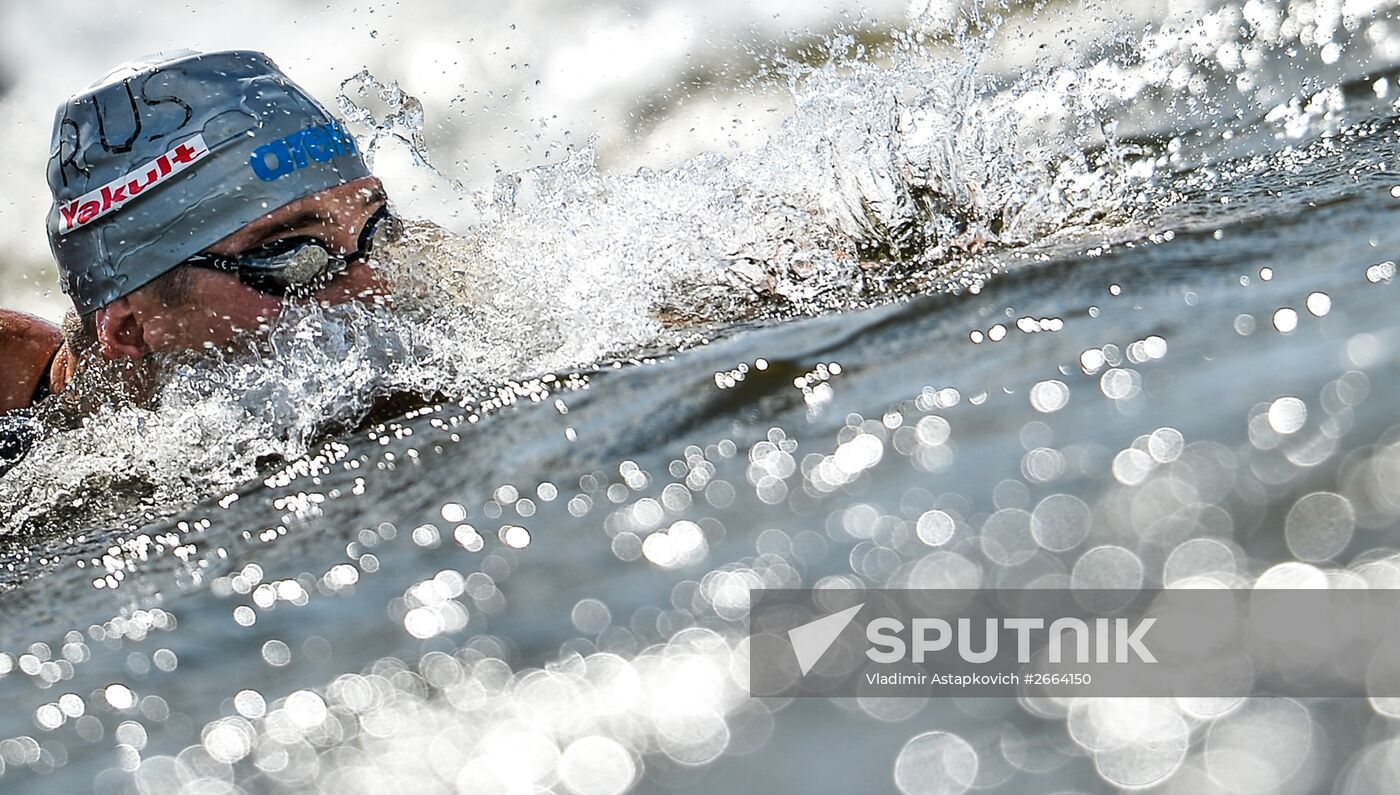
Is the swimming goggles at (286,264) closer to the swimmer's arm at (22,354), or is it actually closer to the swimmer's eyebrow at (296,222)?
the swimmer's eyebrow at (296,222)

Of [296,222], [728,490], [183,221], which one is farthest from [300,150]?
[728,490]

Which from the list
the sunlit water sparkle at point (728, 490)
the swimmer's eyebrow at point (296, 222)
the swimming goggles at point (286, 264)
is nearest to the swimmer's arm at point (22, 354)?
the sunlit water sparkle at point (728, 490)

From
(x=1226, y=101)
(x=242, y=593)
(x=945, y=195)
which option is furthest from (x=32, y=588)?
(x=1226, y=101)

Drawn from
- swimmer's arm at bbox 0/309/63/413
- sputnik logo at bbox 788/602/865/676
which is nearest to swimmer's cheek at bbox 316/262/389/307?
swimmer's arm at bbox 0/309/63/413

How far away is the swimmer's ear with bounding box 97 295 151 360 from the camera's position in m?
4.15

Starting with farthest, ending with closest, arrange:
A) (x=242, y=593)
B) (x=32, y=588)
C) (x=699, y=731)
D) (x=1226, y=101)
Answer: (x=1226, y=101) < (x=32, y=588) < (x=242, y=593) < (x=699, y=731)

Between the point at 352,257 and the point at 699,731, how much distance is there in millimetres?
3006

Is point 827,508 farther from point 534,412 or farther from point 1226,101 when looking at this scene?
point 1226,101

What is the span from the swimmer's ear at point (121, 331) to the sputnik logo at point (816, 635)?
3176mm

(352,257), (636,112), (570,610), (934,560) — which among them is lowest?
(636,112)

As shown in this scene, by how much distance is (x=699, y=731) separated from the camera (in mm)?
1408

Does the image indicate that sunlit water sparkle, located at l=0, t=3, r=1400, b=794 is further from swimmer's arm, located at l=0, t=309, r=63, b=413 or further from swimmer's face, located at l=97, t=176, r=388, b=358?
swimmer's arm, located at l=0, t=309, r=63, b=413

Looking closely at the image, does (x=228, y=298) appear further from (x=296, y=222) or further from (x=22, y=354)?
(x=22, y=354)

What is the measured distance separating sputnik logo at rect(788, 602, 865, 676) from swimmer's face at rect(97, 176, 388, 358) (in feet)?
9.00
